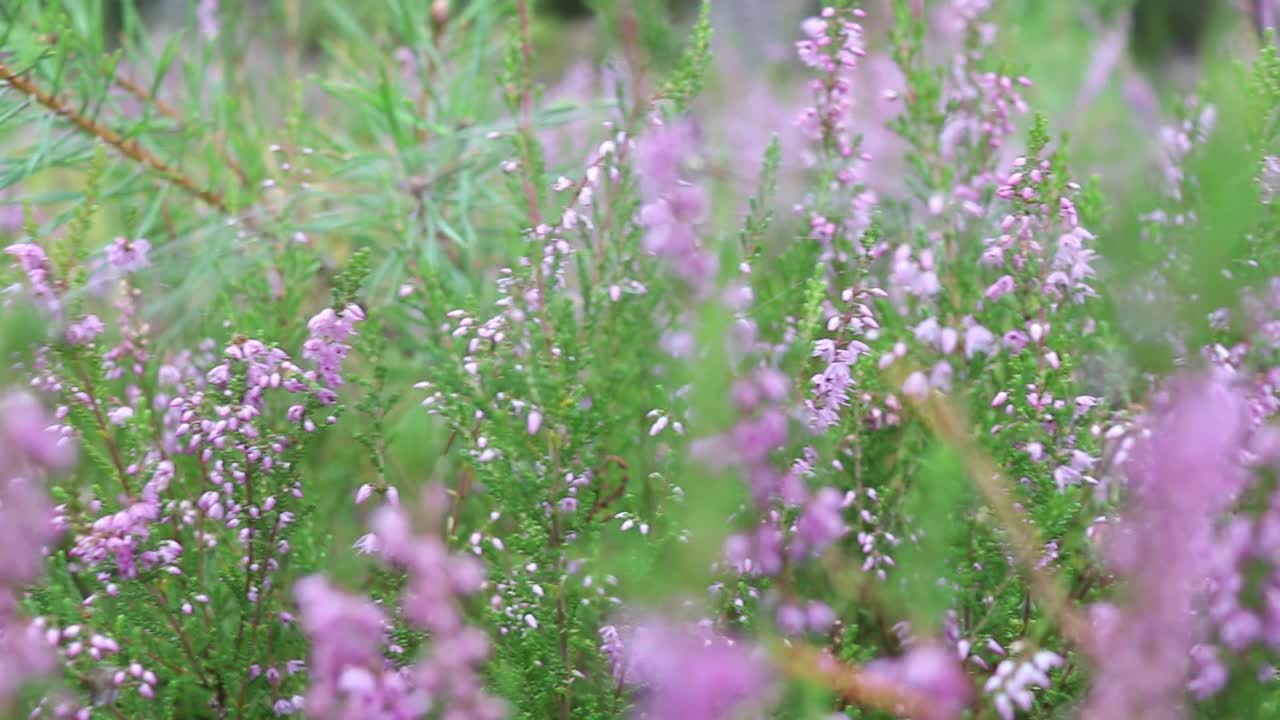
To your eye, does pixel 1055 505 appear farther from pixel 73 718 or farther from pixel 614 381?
pixel 73 718

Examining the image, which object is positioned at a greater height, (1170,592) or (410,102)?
(410,102)

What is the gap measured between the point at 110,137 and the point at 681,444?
1.27m

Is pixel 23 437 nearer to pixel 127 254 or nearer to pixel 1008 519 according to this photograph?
pixel 127 254

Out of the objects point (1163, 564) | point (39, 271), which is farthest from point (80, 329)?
point (1163, 564)

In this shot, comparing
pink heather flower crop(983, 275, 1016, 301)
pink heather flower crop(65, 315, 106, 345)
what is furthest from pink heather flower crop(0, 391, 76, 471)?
pink heather flower crop(983, 275, 1016, 301)

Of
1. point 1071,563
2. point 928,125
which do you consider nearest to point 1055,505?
point 1071,563

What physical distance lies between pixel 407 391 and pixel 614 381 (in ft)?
2.24

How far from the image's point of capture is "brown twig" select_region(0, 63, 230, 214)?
1.73 meters

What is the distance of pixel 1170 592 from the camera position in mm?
663

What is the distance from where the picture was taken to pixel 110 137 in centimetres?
192

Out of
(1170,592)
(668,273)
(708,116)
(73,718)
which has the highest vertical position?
(708,116)

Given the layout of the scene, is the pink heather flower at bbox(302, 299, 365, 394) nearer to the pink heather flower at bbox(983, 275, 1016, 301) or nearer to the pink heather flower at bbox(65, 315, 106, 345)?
the pink heather flower at bbox(65, 315, 106, 345)

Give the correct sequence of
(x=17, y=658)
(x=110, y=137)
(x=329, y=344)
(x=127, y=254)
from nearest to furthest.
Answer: (x=17, y=658)
(x=329, y=344)
(x=127, y=254)
(x=110, y=137)

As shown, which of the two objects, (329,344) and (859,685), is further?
(329,344)
